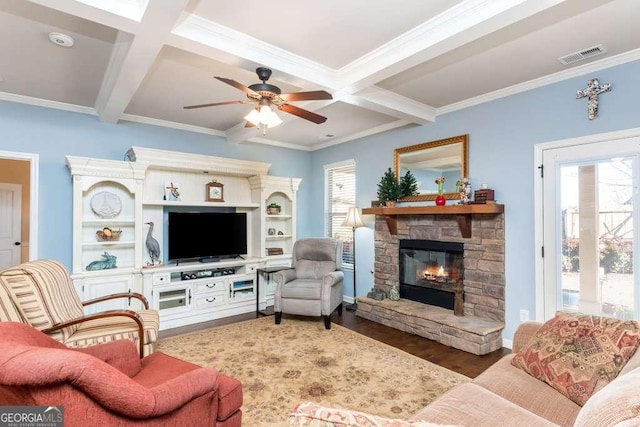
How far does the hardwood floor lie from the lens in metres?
3.06

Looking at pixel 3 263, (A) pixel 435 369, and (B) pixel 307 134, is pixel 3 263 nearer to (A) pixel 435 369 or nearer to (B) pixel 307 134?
(B) pixel 307 134

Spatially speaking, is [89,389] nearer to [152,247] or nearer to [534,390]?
[534,390]

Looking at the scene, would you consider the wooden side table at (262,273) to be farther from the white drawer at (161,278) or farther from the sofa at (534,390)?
the sofa at (534,390)

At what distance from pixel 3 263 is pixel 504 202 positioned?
737cm

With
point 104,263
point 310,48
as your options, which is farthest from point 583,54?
point 104,263

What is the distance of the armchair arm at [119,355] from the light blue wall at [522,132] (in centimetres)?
336

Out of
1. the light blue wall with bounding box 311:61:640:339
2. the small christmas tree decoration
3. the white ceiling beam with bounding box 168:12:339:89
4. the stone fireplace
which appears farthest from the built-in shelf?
the white ceiling beam with bounding box 168:12:339:89

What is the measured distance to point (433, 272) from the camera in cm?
420

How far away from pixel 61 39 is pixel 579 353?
12.7 ft

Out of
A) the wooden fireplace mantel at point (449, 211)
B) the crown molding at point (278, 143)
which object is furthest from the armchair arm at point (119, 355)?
the crown molding at point (278, 143)

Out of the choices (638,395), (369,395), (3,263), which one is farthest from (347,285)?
(3,263)

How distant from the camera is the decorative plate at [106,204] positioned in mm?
4020

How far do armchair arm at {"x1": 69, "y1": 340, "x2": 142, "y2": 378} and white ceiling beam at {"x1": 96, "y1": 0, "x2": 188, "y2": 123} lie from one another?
1.93 meters

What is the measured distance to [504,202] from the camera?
11.6ft
